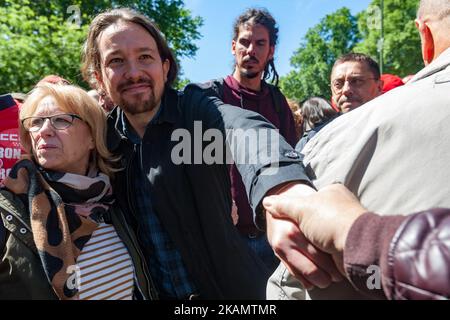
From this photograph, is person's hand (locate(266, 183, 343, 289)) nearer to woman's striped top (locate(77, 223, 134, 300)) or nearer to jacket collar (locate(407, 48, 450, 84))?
jacket collar (locate(407, 48, 450, 84))

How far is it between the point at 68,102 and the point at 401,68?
87.5ft

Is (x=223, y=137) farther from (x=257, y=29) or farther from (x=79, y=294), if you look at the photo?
(x=257, y=29)

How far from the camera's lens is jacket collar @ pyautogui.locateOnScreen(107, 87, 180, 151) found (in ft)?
6.40

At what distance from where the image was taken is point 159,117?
1.95 m

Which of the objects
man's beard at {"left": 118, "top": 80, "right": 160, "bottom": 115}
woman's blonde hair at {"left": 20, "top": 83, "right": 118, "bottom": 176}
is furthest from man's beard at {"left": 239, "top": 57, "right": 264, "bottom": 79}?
woman's blonde hair at {"left": 20, "top": 83, "right": 118, "bottom": 176}

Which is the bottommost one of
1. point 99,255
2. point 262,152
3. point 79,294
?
point 79,294

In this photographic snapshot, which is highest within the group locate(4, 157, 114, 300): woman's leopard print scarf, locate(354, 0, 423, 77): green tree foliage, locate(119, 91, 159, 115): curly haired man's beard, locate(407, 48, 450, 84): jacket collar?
locate(354, 0, 423, 77): green tree foliage

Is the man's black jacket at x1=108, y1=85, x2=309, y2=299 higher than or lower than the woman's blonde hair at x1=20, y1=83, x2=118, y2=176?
lower

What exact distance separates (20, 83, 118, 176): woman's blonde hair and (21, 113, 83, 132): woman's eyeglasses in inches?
1.0

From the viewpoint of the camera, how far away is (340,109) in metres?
3.84

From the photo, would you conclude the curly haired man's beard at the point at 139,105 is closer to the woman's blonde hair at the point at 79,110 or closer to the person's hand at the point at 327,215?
the woman's blonde hair at the point at 79,110

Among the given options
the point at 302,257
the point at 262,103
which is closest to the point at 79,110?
the point at 302,257

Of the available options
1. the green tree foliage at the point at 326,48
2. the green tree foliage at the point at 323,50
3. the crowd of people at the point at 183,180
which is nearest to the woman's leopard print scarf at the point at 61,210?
the crowd of people at the point at 183,180
